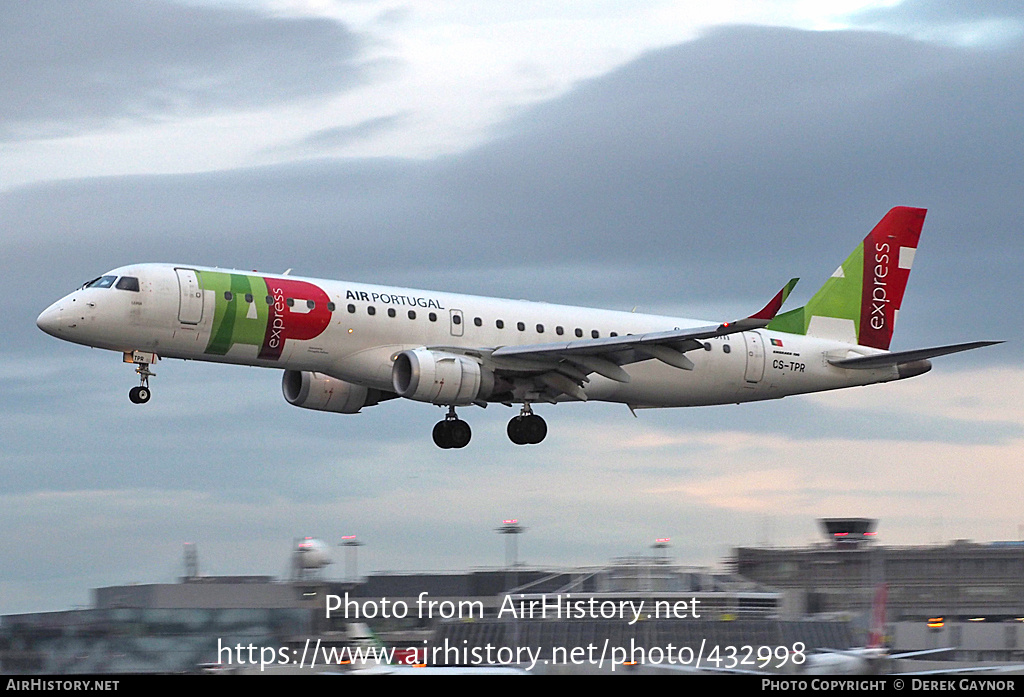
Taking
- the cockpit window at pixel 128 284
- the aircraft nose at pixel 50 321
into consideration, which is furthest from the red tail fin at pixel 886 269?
the aircraft nose at pixel 50 321

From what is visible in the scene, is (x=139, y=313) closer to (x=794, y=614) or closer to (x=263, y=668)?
(x=263, y=668)

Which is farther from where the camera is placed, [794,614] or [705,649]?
[794,614]

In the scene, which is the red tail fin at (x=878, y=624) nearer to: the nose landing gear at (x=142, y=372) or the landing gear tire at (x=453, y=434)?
the landing gear tire at (x=453, y=434)

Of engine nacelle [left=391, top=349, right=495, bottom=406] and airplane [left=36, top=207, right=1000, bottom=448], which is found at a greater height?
airplane [left=36, top=207, right=1000, bottom=448]

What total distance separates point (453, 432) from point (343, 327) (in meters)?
7.01

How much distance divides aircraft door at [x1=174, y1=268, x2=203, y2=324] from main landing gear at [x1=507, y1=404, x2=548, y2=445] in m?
12.3

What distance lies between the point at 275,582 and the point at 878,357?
2290 centimetres

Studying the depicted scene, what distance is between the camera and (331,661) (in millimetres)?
43250

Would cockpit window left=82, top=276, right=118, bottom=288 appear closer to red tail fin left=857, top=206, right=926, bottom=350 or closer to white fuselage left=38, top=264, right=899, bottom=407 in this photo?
white fuselage left=38, top=264, right=899, bottom=407

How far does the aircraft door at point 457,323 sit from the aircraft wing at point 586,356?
2.22ft

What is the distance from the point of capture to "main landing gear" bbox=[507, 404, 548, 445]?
49781 millimetres

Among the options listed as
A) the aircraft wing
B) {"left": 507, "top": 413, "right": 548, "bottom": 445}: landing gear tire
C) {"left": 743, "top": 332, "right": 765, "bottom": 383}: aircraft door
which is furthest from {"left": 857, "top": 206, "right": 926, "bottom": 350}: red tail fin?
{"left": 507, "top": 413, "right": 548, "bottom": 445}: landing gear tire

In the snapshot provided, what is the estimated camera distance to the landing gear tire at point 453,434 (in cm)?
4962

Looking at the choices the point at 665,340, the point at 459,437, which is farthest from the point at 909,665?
the point at 459,437
